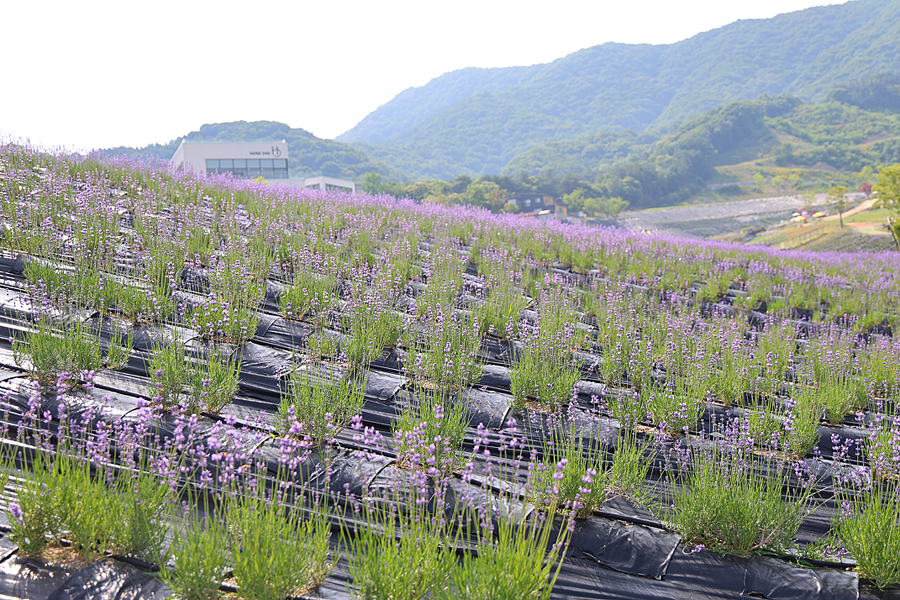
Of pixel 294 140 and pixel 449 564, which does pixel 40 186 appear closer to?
pixel 449 564

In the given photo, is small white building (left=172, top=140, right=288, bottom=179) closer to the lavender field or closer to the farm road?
the farm road

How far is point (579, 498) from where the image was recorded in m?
2.71

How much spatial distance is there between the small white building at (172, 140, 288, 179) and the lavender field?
53.8 meters

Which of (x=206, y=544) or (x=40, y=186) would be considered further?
(x=40, y=186)

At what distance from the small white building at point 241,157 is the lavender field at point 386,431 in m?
53.8

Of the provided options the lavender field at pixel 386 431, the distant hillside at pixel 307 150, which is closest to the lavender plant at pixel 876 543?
the lavender field at pixel 386 431

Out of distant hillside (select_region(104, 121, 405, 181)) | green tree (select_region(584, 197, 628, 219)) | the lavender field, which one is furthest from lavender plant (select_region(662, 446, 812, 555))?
distant hillside (select_region(104, 121, 405, 181))

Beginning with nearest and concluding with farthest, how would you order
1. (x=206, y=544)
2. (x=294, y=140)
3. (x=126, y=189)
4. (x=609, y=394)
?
(x=206, y=544)
(x=609, y=394)
(x=126, y=189)
(x=294, y=140)

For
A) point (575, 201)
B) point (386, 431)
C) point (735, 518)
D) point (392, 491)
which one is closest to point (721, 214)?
point (575, 201)

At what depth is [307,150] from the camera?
134125 mm

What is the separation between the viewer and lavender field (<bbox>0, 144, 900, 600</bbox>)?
2.18 meters

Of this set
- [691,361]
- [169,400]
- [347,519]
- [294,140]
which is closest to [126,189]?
[169,400]

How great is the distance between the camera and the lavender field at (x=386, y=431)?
218 centimetres

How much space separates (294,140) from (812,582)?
14836 centimetres
